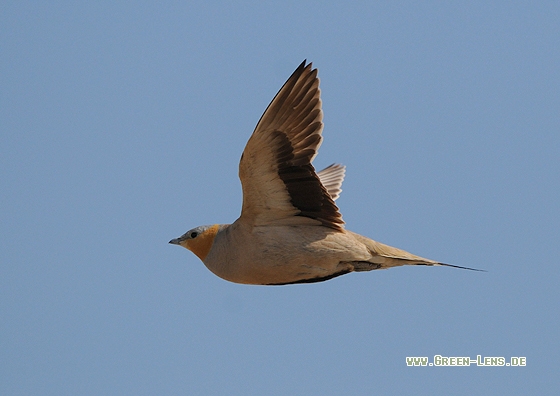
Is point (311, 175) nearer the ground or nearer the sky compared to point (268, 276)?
nearer the sky

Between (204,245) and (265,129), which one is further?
(204,245)

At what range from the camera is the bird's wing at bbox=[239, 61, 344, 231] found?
999 cm

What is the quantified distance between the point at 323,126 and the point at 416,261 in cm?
199

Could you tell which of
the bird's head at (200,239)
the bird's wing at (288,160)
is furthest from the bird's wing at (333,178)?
the bird's wing at (288,160)

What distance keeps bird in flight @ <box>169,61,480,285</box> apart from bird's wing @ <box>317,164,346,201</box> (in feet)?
9.47

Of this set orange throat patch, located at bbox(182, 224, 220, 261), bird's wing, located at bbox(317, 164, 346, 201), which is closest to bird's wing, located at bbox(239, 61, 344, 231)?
orange throat patch, located at bbox(182, 224, 220, 261)

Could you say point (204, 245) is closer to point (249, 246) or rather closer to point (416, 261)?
point (249, 246)

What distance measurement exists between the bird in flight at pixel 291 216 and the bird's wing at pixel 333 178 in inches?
114

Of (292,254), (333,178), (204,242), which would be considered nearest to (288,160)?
(292,254)

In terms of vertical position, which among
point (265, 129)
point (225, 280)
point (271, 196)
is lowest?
point (225, 280)

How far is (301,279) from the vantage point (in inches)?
411

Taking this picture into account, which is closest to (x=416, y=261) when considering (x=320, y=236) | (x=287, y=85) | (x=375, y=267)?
(x=375, y=267)

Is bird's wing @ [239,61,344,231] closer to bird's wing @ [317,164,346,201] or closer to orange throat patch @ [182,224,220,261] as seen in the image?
orange throat patch @ [182,224,220,261]

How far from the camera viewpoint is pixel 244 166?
9984 millimetres
